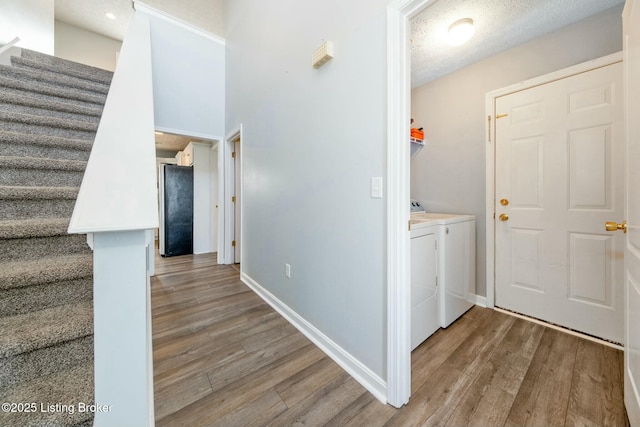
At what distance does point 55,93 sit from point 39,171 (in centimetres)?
109

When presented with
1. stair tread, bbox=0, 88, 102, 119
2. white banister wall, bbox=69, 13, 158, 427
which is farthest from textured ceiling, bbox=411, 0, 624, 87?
stair tread, bbox=0, 88, 102, 119

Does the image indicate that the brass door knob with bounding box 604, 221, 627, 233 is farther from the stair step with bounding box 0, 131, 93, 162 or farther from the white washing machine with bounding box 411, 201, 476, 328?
the stair step with bounding box 0, 131, 93, 162

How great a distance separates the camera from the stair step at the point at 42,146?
5.13ft

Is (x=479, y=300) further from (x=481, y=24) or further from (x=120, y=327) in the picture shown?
(x=120, y=327)

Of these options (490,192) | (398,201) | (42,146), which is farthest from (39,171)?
(490,192)

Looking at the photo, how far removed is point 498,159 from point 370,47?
179 centimetres

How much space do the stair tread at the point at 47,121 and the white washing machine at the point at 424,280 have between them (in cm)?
261

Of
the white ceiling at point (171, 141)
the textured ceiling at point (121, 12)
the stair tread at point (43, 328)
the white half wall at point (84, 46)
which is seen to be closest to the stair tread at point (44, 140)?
the stair tread at point (43, 328)

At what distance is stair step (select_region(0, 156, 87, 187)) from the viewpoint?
4.79ft

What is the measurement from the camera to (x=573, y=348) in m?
1.70

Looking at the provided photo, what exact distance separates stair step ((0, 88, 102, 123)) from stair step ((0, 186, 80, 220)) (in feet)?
3.34

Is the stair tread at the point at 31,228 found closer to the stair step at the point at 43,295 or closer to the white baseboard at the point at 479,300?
the stair step at the point at 43,295

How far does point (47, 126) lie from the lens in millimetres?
1808

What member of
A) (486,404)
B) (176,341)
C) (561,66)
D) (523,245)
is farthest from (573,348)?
(176,341)
